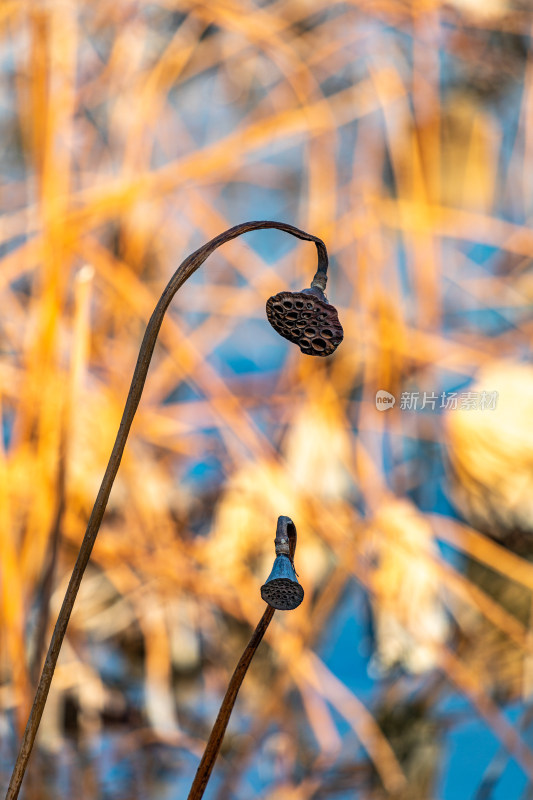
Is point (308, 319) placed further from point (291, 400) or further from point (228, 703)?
point (291, 400)

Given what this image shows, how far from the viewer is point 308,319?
19 cm

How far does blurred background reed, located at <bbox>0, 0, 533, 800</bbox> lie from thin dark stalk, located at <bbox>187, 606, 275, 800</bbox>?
61cm

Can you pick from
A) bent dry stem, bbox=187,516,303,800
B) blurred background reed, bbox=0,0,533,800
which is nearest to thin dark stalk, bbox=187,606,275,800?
bent dry stem, bbox=187,516,303,800

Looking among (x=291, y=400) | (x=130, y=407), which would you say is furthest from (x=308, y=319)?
(x=291, y=400)

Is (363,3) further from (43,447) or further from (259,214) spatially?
(43,447)

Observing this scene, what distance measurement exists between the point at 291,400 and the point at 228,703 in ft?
2.42

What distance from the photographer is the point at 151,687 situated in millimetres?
899

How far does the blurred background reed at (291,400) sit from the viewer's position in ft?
2.67

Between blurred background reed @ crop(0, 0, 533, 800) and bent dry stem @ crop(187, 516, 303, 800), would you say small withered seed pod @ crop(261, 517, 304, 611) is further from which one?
blurred background reed @ crop(0, 0, 533, 800)

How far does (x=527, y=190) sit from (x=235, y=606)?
69 cm

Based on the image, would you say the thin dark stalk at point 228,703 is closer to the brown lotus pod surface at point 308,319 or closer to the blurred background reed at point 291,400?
the brown lotus pod surface at point 308,319

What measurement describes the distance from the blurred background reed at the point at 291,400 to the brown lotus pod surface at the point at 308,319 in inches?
24.6

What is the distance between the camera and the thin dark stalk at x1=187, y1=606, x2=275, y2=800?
0.18 metres

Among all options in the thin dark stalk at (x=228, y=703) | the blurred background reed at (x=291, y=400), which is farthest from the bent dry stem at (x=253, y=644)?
the blurred background reed at (x=291, y=400)
